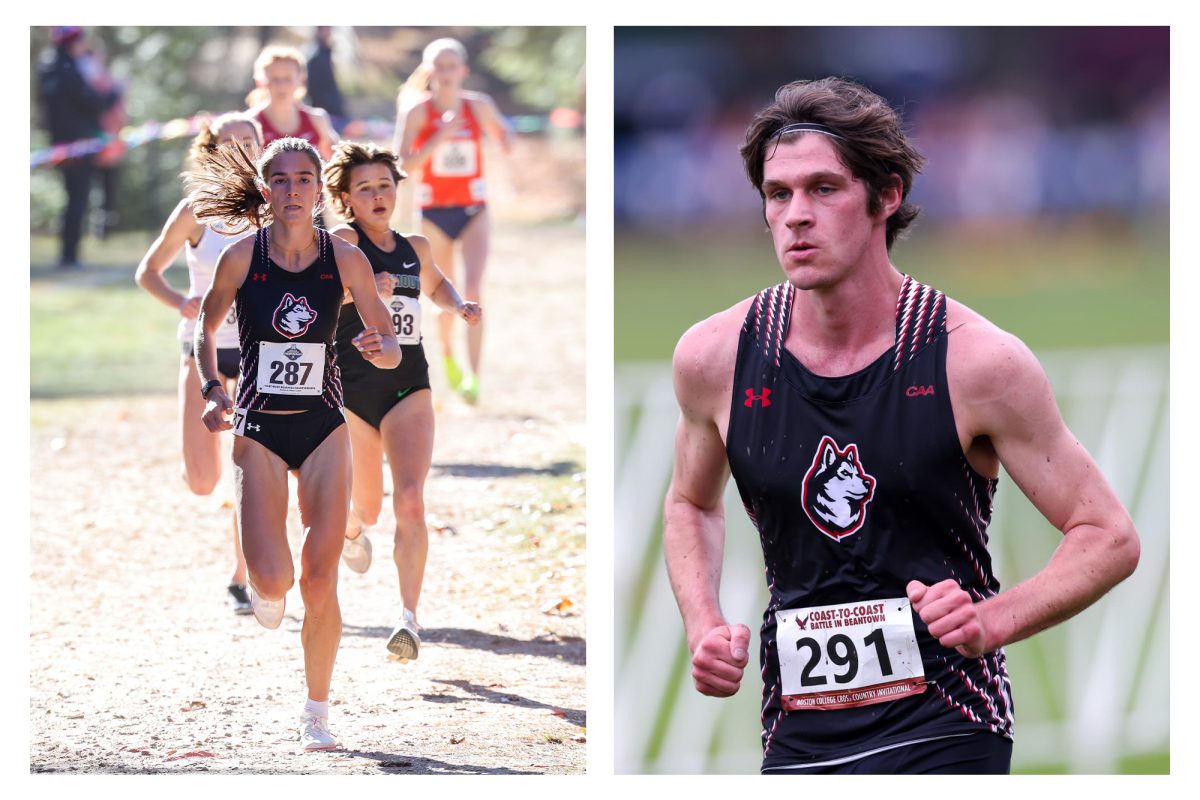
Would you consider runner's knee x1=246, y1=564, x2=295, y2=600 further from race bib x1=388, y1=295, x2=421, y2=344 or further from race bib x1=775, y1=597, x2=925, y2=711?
race bib x1=775, y1=597, x2=925, y2=711

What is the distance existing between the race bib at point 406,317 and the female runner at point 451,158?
161 cm

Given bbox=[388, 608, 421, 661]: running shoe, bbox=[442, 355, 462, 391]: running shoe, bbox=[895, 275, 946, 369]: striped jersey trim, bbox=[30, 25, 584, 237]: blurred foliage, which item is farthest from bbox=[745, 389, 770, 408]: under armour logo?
bbox=[30, 25, 584, 237]: blurred foliage

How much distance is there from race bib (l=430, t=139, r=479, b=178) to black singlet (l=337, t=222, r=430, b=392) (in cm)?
232

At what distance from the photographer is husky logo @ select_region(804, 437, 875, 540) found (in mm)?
3357

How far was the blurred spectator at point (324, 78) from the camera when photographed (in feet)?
21.4

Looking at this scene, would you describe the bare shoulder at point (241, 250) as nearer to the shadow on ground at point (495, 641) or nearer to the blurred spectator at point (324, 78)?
the shadow on ground at point (495, 641)

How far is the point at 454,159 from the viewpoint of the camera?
25.1 feet

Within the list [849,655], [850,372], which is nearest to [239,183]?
[850,372]

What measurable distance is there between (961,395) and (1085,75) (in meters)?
14.3

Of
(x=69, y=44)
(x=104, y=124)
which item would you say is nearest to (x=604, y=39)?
(x=69, y=44)

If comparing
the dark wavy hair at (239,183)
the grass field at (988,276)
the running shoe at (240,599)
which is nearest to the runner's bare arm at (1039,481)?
the dark wavy hair at (239,183)

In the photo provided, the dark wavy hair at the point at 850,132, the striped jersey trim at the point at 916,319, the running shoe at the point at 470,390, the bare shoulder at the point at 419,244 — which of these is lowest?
the running shoe at the point at 470,390

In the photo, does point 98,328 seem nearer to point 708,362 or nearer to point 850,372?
point 708,362

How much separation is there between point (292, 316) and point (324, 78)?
2179 mm
